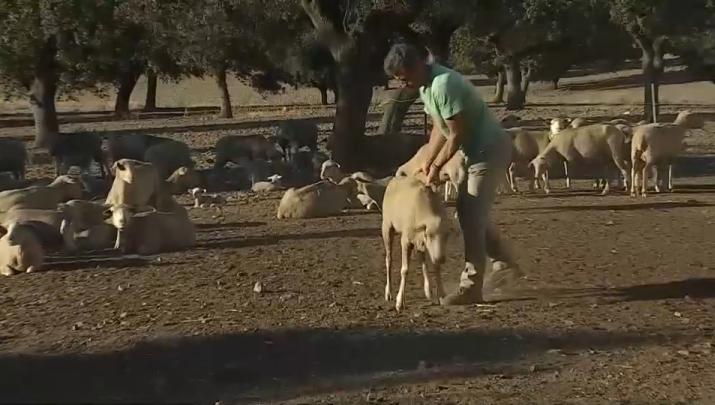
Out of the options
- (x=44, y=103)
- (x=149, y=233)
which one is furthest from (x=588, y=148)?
(x=44, y=103)

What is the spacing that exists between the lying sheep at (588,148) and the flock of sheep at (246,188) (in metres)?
0.02

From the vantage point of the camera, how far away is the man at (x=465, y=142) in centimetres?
860

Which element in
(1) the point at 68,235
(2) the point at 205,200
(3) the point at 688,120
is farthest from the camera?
(3) the point at 688,120

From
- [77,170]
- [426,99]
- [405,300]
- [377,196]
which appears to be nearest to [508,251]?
[405,300]

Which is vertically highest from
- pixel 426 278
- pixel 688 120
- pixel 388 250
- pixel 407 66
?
pixel 407 66

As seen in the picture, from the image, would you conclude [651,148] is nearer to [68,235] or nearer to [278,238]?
[278,238]

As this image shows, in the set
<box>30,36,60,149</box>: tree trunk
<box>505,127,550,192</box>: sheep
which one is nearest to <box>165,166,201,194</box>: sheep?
<box>505,127,550,192</box>: sheep

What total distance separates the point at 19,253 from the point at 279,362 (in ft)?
16.3

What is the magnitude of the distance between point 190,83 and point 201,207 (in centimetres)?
6435

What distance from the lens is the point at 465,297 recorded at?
9.24 metres

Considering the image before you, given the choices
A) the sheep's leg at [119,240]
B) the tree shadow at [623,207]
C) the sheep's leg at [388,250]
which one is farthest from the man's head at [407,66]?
the tree shadow at [623,207]

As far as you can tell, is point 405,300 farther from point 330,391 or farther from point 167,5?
point 167,5

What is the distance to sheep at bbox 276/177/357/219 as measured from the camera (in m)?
15.4

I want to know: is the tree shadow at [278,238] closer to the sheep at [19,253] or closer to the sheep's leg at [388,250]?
the sheep at [19,253]
